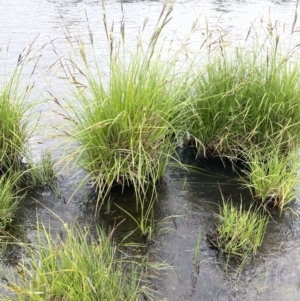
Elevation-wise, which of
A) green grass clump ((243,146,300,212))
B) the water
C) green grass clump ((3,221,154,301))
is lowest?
the water

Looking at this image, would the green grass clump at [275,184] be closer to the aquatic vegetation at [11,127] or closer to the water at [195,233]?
the water at [195,233]

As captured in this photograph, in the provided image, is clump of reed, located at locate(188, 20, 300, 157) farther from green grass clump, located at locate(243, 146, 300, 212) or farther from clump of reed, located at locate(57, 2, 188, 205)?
clump of reed, located at locate(57, 2, 188, 205)

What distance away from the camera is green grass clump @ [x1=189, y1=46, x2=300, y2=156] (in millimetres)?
4086

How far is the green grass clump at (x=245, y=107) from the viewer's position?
13.4 ft

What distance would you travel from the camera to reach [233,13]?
1307cm

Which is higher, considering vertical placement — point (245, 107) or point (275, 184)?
point (245, 107)

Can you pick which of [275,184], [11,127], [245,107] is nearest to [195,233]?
[275,184]

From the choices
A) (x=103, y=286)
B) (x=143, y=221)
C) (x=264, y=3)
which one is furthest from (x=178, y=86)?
(x=264, y=3)

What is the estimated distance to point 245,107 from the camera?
13.5 ft

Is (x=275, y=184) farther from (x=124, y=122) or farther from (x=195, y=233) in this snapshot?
(x=124, y=122)

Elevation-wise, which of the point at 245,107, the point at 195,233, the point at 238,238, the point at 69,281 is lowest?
the point at 195,233

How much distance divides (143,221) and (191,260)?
23.2 inches

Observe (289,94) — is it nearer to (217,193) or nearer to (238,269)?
(217,193)

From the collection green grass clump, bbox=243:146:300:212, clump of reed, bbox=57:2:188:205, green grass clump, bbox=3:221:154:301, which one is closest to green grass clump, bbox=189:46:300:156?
green grass clump, bbox=243:146:300:212
